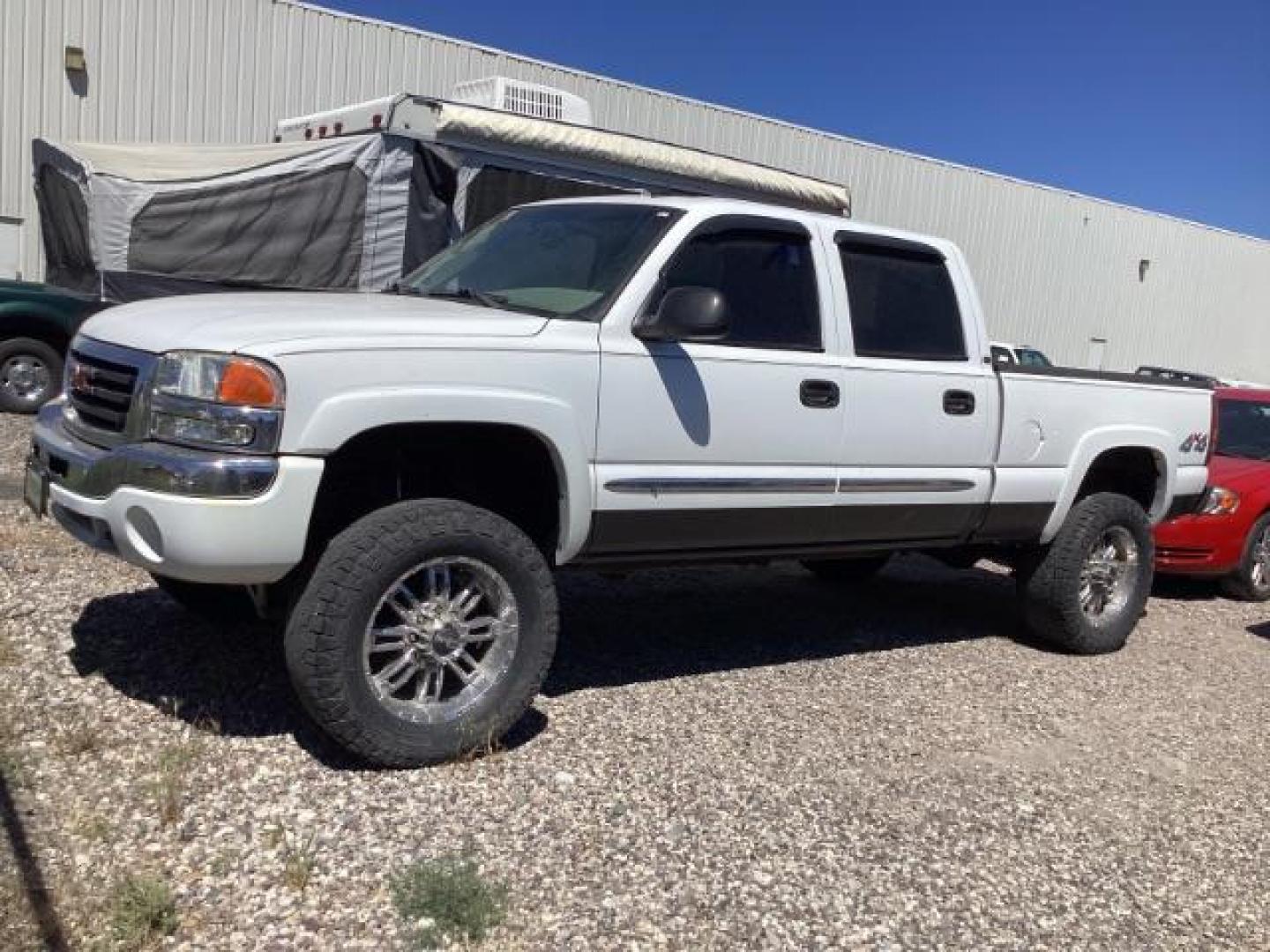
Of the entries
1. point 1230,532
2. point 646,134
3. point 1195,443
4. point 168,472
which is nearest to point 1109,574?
point 1195,443

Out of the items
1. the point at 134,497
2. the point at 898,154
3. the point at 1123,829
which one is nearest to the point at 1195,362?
the point at 898,154

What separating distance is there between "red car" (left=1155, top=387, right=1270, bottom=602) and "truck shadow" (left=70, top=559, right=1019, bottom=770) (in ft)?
3.74

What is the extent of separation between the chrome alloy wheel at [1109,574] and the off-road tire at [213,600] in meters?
4.19

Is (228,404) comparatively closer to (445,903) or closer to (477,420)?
(477,420)

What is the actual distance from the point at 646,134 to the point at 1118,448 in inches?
500

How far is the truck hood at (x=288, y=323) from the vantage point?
361cm

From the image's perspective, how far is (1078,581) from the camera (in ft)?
20.3

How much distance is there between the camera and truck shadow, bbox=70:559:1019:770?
4371 millimetres

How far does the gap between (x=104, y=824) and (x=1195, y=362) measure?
30914 mm

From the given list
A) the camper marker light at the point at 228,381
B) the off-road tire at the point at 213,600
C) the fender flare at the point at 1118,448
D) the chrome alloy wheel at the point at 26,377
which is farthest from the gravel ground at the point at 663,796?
the chrome alloy wheel at the point at 26,377

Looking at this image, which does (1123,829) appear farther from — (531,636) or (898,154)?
(898,154)

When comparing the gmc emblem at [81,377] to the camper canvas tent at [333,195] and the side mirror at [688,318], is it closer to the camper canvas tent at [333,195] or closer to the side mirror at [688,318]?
the side mirror at [688,318]

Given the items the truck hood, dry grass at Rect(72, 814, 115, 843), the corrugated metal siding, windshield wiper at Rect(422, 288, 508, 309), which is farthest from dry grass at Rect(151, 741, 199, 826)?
the corrugated metal siding

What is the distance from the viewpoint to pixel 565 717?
14.9ft
